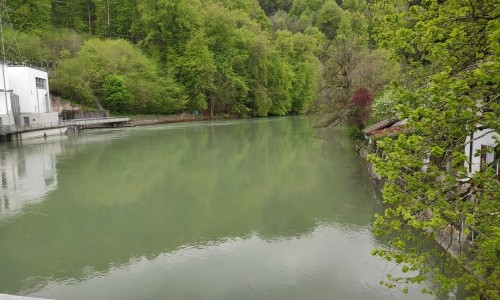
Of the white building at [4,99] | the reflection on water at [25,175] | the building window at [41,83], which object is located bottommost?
the reflection on water at [25,175]

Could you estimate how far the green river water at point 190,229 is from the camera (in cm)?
756

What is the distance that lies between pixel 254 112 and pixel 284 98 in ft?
20.0

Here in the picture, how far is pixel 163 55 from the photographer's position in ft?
171

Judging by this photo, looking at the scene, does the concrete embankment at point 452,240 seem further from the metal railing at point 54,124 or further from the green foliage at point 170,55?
the green foliage at point 170,55

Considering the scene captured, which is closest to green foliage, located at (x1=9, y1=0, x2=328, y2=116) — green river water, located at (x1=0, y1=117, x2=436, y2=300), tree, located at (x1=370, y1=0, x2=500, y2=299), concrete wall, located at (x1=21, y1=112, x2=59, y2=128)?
concrete wall, located at (x1=21, y1=112, x2=59, y2=128)

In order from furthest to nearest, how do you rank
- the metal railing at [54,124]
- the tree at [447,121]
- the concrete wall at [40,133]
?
the concrete wall at [40,133]
the metal railing at [54,124]
the tree at [447,121]

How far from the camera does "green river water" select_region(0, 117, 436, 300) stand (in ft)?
24.8

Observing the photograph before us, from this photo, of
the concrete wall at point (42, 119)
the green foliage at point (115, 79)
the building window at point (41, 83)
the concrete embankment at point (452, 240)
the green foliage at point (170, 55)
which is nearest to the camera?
the concrete embankment at point (452, 240)

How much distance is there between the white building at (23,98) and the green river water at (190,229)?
12373mm

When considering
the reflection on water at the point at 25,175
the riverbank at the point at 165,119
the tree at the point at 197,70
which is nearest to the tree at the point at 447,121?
the reflection on water at the point at 25,175

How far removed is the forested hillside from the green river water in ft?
78.1

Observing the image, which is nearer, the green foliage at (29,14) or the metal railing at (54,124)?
the metal railing at (54,124)

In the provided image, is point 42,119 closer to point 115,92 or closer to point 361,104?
point 115,92

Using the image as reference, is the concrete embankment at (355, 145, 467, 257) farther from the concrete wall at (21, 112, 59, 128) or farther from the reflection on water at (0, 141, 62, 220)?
the concrete wall at (21, 112, 59, 128)
